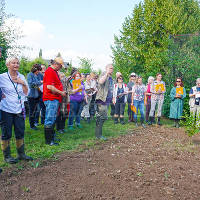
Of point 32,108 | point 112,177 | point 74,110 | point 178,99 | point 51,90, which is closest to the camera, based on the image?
point 112,177

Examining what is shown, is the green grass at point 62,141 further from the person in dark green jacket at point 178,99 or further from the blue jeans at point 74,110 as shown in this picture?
the person in dark green jacket at point 178,99

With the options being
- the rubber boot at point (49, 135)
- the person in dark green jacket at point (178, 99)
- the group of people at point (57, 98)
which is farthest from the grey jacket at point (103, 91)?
the person in dark green jacket at point (178, 99)

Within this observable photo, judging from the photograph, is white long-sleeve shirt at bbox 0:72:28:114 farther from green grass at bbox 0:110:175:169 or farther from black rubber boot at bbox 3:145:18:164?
green grass at bbox 0:110:175:169

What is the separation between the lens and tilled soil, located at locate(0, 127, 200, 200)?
3.06 m

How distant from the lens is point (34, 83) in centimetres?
682

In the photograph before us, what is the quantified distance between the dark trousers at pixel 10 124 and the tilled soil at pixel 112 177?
70cm

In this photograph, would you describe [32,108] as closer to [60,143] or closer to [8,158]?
[60,143]

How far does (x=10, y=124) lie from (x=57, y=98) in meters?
1.46

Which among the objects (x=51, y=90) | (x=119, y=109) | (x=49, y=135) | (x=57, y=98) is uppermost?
(x=51, y=90)

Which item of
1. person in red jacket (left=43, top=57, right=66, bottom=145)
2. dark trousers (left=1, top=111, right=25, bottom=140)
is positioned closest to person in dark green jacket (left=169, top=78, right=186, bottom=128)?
person in red jacket (left=43, top=57, right=66, bottom=145)

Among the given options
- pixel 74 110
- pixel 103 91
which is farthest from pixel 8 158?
Answer: pixel 74 110

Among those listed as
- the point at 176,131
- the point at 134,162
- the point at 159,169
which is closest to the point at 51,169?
the point at 134,162

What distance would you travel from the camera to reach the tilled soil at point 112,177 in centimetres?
306

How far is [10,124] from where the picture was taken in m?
4.09
